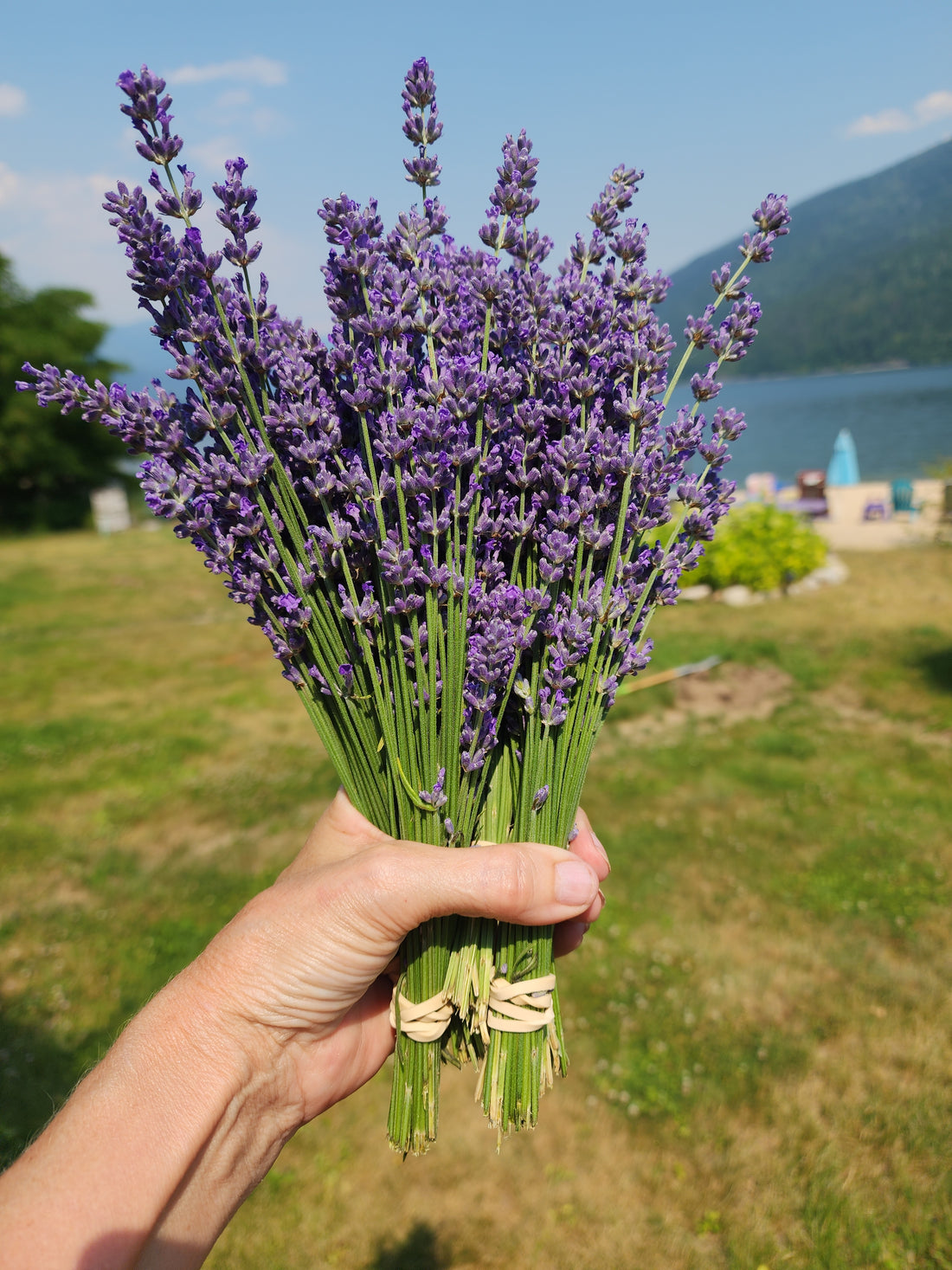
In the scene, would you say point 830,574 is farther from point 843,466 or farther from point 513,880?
point 843,466

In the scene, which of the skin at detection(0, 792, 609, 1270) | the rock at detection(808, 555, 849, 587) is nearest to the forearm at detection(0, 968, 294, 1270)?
the skin at detection(0, 792, 609, 1270)

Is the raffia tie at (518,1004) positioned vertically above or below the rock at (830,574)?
above

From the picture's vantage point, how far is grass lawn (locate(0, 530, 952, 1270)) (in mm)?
3451

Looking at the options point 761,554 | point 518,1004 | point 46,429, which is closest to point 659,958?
point 518,1004

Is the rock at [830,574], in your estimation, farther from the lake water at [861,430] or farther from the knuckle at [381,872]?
the knuckle at [381,872]

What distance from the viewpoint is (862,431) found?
58.0m

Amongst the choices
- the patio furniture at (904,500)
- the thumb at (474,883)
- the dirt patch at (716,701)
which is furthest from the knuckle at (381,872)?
the patio furniture at (904,500)

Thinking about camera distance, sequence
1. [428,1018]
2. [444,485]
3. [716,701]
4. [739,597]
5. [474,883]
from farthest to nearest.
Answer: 1. [739,597]
2. [716,701]
3. [428,1018]
4. [474,883]
5. [444,485]

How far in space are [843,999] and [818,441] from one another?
191 feet

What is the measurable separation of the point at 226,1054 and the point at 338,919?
15.2 inches

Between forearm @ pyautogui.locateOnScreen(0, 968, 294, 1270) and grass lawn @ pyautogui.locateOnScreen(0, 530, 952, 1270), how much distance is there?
2.56ft

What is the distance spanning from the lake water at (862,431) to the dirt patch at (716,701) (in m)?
9.29

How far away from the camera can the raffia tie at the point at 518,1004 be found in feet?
5.17

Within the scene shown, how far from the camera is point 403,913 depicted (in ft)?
5.06
